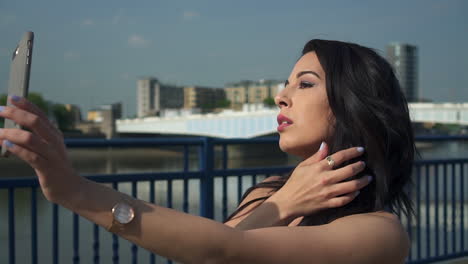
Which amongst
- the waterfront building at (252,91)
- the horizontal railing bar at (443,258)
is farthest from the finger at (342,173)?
the waterfront building at (252,91)

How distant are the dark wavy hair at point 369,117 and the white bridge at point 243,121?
25.0 m

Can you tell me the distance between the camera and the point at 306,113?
1348 millimetres

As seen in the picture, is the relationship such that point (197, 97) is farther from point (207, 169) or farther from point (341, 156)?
point (341, 156)

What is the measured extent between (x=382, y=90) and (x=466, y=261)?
4.21m

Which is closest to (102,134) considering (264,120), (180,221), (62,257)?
(264,120)

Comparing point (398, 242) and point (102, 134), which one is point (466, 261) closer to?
point (398, 242)

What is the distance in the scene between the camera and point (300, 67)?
1.41 metres

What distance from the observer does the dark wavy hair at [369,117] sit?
1287 mm

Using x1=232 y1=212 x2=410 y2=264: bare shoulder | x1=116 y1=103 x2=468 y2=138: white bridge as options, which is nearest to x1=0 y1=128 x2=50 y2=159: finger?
x1=232 y1=212 x2=410 y2=264: bare shoulder

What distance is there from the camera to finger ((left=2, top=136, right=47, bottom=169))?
0.65 m

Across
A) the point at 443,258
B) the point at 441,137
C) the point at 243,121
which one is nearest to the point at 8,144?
the point at 441,137

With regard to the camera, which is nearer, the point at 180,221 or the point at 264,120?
the point at 180,221

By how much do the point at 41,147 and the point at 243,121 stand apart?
32005mm

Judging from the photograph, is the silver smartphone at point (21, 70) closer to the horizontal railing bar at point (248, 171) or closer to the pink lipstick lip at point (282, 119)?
the pink lipstick lip at point (282, 119)
